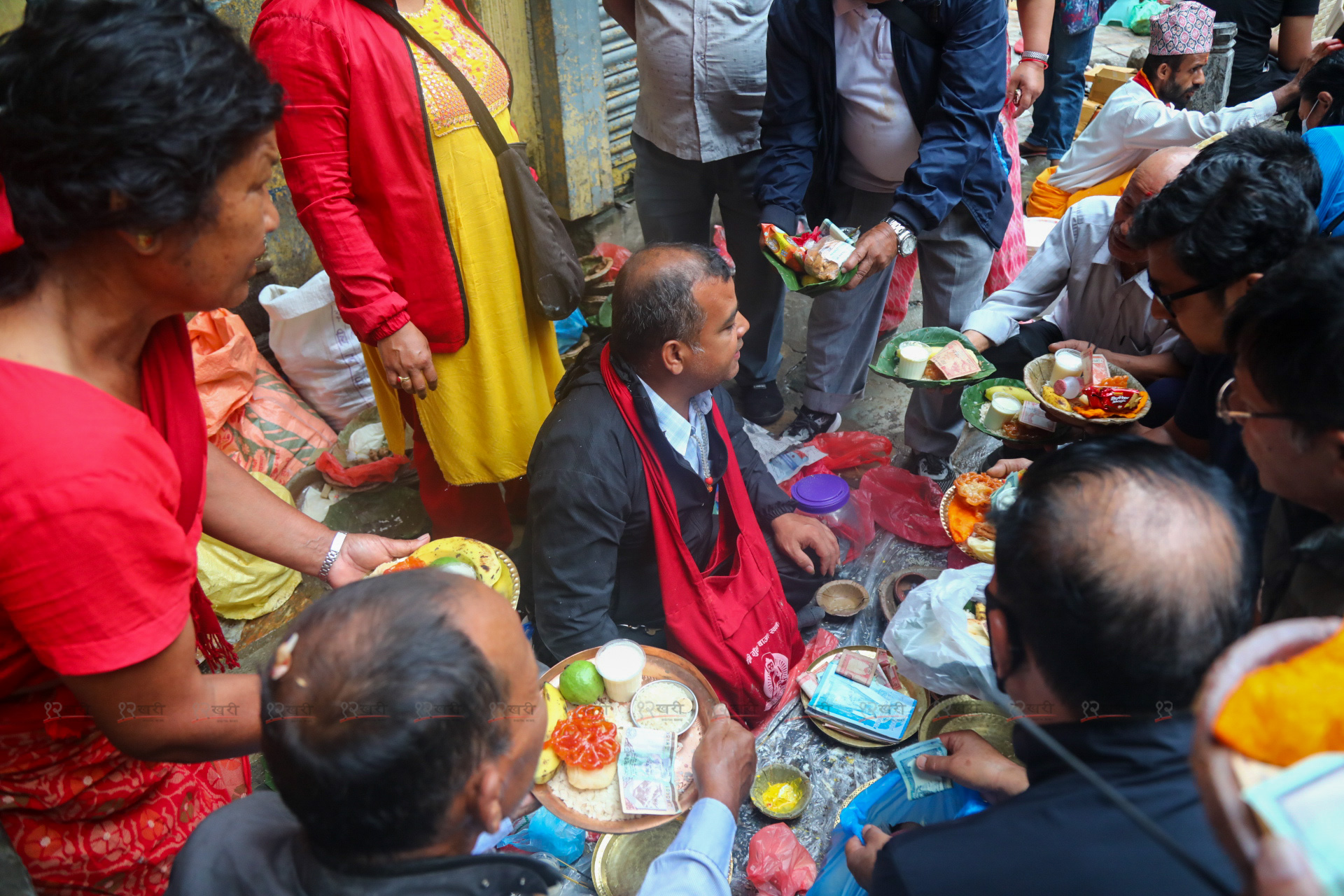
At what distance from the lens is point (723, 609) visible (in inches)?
99.7

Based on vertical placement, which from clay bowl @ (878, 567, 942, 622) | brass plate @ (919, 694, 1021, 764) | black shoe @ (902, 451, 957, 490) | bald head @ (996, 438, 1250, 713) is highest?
bald head @ (996, 438, 1250, 713)

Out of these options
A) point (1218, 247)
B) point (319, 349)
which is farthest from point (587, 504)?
point (319, 349)

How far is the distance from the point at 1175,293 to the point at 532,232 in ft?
7.12

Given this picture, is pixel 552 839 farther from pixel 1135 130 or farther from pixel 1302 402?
pixel 1135 130

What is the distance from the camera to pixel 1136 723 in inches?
49.0

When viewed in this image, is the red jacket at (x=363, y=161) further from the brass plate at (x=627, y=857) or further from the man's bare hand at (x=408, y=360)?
the brass plate at (x=627, y=857)

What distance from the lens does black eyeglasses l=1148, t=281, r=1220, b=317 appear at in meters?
2.31

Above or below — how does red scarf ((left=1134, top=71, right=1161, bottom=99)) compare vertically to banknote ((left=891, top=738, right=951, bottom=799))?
above

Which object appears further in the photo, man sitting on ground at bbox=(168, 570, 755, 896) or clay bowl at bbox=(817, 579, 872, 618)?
clay bowl at bbox=(817, 579, 872, 618)

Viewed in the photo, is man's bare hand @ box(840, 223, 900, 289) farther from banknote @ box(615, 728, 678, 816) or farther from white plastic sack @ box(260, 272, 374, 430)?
white plastic sack @ box(260, 272, 374, 430)

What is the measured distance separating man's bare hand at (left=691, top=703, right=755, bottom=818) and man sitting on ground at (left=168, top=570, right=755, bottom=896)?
0.53 meters

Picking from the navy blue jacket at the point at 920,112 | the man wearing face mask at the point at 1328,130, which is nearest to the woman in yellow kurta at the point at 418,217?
the navy blue jacket at the point at 920,112

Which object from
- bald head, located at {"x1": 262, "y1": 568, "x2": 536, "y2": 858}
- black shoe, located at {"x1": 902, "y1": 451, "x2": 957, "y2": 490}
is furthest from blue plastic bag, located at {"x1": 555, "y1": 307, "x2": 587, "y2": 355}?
bald head, located at {"x1": 262, "y1": 568, "x2": 536, "y2": 858}

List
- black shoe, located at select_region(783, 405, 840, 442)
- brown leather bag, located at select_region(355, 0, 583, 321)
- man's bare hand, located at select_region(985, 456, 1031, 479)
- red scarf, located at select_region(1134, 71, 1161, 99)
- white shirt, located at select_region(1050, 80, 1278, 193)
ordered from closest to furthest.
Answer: man's bare hand, located at select_region(985, 456, 1031, 479) < brown leather bag, located at select_region(355, 0, 583, 321) < black shoe, located at select_region(783, 405, 840, 442) < white shirt, located at select_region(1050, 80, 1278, 193) < red scarf, located at select_region(1134, 71, 1161, 99)
